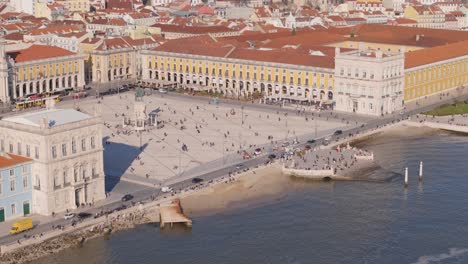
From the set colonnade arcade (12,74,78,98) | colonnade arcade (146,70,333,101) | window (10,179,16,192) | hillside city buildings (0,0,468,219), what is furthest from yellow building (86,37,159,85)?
window (10,179,16,192)

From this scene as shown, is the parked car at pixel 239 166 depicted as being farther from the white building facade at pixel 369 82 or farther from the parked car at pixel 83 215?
the white building facade at pixel 369 82

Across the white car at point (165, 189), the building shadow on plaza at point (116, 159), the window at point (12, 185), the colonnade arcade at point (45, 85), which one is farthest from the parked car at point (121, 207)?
the colonnade arcade at point (45, 85)

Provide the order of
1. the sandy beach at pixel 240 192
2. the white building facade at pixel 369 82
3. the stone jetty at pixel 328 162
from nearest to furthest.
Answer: the sandy beach at pixel 240 192, the stone jetty at pixel 328 162, the white building facade at pixel 369 82

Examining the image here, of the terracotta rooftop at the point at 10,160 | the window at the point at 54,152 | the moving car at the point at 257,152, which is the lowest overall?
the moving car at the point at 257,152

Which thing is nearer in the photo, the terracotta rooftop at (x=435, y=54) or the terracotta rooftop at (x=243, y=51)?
the terracotta rooftop at (x=435, y=54)

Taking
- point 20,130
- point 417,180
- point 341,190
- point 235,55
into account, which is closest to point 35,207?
point 20,130

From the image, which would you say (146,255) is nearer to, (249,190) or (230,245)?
(230,245)

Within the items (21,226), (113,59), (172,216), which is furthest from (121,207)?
(113,59)
